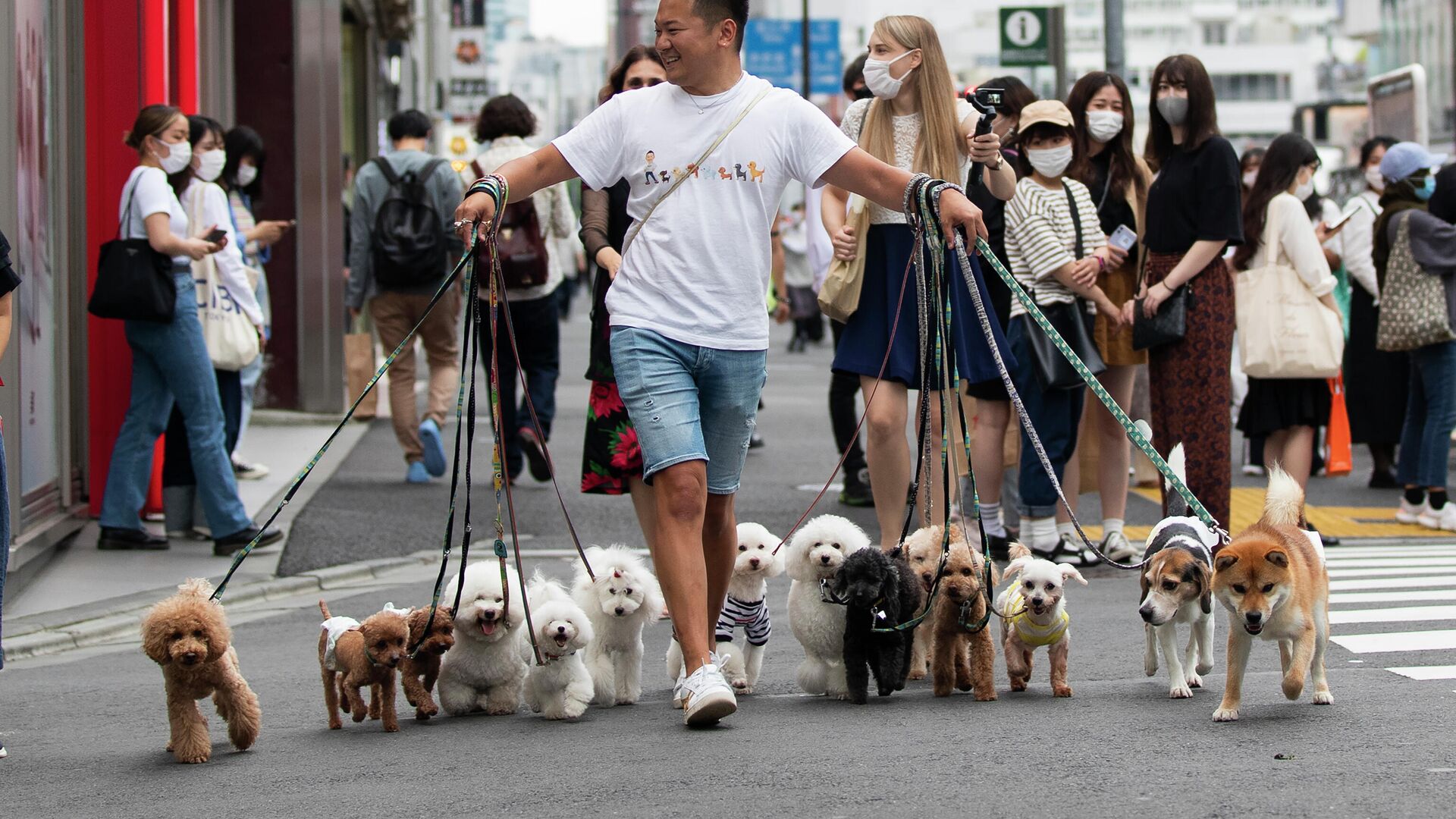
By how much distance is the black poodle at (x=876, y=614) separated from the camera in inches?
208

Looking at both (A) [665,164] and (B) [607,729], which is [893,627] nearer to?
(B) [607,729]

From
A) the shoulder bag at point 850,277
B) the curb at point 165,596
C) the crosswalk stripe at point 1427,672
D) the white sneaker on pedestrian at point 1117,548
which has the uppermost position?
the shoulder bag at point 850,277

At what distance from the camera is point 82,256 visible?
9594 mm

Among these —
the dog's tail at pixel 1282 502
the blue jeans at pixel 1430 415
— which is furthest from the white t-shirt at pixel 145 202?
the blue jeans at pixel 1430 415

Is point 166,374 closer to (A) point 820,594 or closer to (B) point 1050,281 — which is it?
(B) point 1050,281

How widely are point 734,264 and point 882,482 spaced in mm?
1987

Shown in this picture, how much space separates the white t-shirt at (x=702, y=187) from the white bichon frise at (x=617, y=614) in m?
0.83

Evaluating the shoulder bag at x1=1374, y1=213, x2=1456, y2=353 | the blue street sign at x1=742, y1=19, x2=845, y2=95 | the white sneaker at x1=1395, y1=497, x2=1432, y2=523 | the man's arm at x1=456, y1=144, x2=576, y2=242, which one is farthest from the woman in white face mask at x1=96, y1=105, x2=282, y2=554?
the blue street sign at x1=742, y1=19, x2=845, y2=95

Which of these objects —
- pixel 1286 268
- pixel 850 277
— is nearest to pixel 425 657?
pixel 850 277

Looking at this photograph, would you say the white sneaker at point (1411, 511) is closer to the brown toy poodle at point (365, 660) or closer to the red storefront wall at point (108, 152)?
the brown toy poodle at point (365, 660)

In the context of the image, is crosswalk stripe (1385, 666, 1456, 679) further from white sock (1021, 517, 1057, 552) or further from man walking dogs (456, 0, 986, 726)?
white sock (1021, 517, 1057, 552)

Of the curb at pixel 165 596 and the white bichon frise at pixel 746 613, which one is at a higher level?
the white bichon frise at pixel 746 613

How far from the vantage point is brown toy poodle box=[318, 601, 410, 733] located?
5.24 metres

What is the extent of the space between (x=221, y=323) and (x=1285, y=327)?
5.38m
